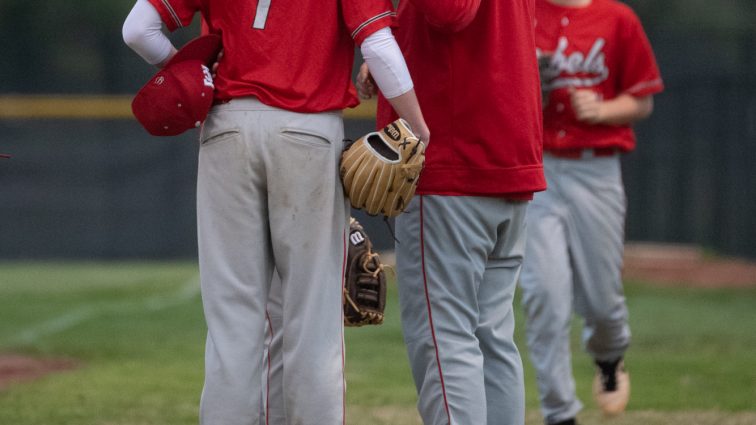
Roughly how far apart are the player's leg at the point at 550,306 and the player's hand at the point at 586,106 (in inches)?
13.9

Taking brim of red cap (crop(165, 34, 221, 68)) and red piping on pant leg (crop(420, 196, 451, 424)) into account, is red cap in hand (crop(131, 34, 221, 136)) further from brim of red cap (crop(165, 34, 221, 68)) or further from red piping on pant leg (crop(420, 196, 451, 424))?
red piping on pant leg (crop(420, 196, 451, 424))

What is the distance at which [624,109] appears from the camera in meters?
5.03

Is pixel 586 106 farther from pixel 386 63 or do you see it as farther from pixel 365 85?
pixel 386 63

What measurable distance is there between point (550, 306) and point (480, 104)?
1450mm

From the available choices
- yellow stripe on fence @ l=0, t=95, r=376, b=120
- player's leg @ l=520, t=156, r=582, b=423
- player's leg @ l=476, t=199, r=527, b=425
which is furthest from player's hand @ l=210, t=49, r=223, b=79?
yellow stripe on fence @ l=0, t=95, r=376, b=120

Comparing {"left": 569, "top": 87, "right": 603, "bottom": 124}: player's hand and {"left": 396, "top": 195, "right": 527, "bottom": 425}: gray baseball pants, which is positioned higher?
{"left": 569, "top": 87, "right": 603, "bottom": 124}: player's hand

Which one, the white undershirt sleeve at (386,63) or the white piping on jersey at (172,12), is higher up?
the white piping on jersey at (172,12)

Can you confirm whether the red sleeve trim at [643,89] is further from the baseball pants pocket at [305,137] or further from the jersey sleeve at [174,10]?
the jersey sleeve at [174,10]

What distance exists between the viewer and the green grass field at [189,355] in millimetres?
5359

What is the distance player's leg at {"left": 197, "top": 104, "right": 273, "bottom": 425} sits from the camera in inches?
136

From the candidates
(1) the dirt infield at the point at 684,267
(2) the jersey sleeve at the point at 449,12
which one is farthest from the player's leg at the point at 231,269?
(1) the dirt infield at the point at 684,267

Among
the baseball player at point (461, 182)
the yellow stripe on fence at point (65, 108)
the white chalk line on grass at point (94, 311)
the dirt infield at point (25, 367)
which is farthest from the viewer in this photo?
the yellow stripe on fence at point (65, 108)

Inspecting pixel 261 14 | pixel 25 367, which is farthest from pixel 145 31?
pixel 25 367

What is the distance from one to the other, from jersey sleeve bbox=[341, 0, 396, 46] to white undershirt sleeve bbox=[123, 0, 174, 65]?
1.78 ft
